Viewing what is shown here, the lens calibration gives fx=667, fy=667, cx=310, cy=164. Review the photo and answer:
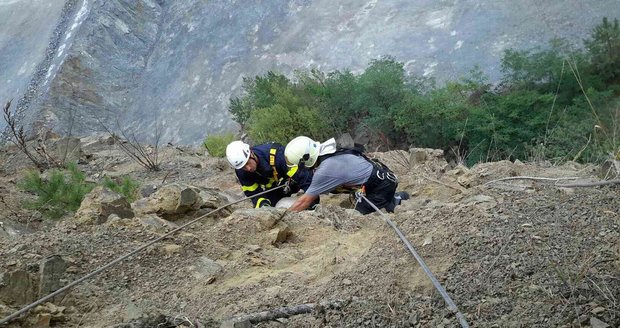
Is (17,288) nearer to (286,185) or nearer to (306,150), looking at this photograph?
(306,150)

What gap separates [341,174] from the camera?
6219mm

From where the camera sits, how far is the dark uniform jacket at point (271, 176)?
6887 millimetres

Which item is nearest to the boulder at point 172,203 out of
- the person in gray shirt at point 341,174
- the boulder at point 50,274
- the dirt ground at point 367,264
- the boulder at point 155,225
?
the dirt ground at point 367,264

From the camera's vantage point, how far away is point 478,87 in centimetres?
1572

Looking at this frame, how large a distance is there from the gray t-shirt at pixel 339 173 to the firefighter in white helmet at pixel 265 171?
601 mm

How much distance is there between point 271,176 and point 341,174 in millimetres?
1113

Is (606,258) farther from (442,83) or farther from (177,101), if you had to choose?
(177,101)

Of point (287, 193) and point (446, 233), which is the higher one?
point (446, 233)

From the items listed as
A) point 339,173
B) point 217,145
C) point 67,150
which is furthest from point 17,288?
point 217,145

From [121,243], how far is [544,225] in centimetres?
312

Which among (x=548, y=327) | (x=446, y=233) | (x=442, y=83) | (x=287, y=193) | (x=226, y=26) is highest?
(x=548, y=327)

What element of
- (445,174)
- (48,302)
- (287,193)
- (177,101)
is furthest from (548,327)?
(177,101)

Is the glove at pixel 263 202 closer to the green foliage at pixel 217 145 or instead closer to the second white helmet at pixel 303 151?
the second white helmet at pixel 303 151

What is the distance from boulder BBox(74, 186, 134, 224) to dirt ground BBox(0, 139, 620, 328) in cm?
19
